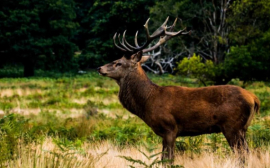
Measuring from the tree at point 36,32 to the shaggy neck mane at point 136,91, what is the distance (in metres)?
24.4

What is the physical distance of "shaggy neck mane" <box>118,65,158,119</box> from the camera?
6.26 meters

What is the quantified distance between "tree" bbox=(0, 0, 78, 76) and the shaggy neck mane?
24387 millimetres

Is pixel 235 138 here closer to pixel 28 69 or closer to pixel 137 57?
pixel 137 57

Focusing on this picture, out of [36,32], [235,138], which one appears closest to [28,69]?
[36,32]

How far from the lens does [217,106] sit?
570cm

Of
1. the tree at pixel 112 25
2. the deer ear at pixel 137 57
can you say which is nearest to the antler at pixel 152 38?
the deer ear at pixel 137 57

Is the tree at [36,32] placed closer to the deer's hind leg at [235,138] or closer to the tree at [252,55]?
the tree at [252,55]

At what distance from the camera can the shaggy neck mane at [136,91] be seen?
20.5 feet

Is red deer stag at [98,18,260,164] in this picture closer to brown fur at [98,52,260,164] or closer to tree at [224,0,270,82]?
brown fur at [98,52,260,164]

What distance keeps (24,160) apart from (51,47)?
93.5 ft

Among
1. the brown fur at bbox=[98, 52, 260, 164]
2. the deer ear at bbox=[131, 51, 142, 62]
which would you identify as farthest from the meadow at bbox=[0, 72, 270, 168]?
the deer ear at bbox=[131, 51, 142, 62]

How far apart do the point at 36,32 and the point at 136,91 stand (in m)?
27.0

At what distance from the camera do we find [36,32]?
31969 mm

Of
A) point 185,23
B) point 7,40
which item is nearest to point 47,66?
point 7,40
